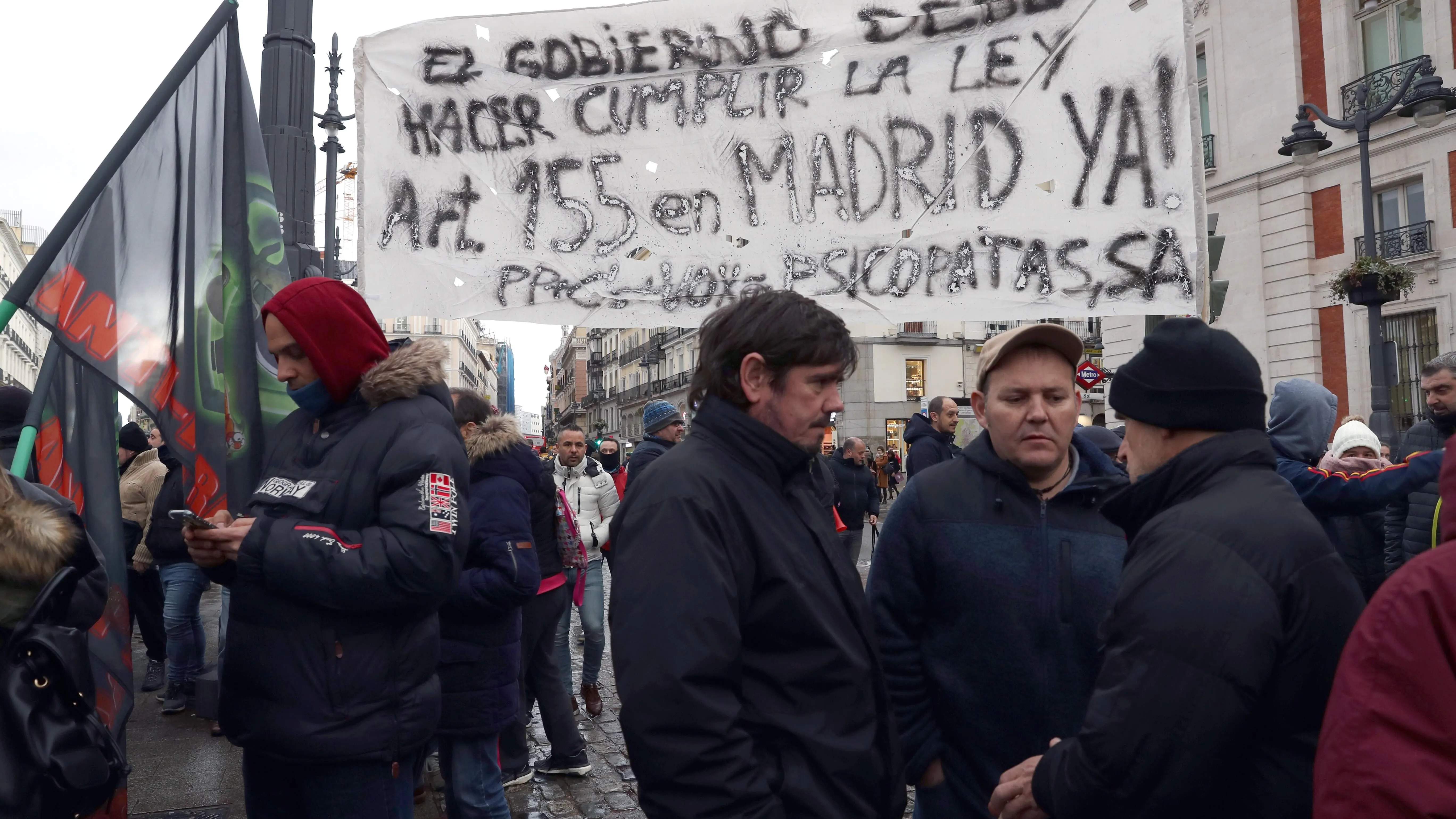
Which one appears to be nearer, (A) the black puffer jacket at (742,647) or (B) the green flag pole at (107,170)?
(A) the black puffer jacket at (742,647)

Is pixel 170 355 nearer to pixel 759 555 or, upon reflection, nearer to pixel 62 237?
pixel 62 237

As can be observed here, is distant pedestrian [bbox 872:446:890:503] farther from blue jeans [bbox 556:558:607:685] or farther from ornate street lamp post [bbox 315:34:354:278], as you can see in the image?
blue jeans [bbox 556:558:607:685]

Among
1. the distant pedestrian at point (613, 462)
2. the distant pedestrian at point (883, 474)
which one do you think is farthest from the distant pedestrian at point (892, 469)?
the distant pedestrian at point (613, 462)

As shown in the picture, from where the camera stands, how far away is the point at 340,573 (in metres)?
2.24

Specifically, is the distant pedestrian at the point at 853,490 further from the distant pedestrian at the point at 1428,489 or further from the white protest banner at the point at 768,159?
the white protest banner at the point at 768,159

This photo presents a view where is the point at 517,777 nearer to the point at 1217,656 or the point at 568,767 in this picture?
the point at 568,767

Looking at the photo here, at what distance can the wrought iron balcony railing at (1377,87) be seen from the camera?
20156mm

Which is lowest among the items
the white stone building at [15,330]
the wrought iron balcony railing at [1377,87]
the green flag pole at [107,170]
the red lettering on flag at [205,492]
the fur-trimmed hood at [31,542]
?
the fur-trimmed hood at [31,542]

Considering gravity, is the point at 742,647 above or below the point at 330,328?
below

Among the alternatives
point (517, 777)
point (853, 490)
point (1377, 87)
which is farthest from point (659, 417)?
point (1377, 87)

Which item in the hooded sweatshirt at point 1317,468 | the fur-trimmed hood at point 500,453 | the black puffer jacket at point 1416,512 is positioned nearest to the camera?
the fur-trimmed hood at point 500,453

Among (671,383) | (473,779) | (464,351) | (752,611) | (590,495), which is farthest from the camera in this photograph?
(464,351)

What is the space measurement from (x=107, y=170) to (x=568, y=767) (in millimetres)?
3625

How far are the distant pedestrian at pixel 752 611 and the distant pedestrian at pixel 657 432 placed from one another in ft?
14.1
